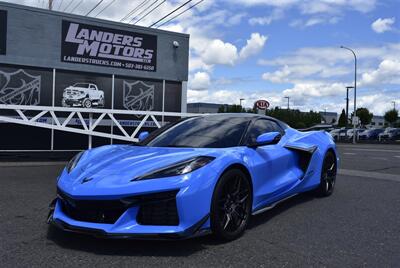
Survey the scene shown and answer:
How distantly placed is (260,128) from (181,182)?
2033 millimetres

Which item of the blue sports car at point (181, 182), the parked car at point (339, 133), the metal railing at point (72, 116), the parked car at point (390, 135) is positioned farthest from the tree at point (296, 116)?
the blue sports car at point (181, 182)

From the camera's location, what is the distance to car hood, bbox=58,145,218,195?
13.4ft

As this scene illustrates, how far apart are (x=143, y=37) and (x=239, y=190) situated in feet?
43.3

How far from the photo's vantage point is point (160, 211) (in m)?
3.95

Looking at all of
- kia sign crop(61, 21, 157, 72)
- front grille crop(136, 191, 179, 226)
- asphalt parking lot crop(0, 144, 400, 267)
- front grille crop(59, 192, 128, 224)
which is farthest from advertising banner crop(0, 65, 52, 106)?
front grille crop(136, 191, 179, 226)

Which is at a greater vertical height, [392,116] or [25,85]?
[392,116]

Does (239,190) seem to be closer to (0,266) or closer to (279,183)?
(279,183)

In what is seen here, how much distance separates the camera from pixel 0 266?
3660mm

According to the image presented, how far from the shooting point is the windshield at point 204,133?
502cm

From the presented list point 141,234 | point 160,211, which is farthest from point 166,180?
point 141,234

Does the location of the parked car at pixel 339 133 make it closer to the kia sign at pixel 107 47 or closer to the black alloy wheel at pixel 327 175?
the kia sign at pixel 107 47

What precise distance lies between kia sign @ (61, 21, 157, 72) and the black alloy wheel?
421 inches

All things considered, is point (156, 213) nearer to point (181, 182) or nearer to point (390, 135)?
point (181, 182)

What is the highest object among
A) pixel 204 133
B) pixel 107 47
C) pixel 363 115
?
pixel 107 47
